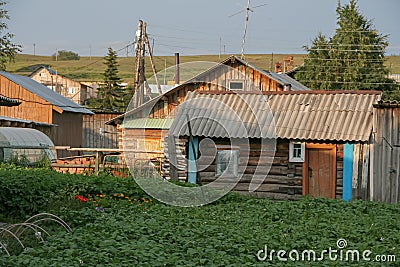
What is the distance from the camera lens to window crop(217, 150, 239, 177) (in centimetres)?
1709

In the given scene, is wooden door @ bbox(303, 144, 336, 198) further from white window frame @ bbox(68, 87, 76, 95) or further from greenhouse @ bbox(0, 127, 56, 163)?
white window frame @ bbox(68, 87, 76, 95)

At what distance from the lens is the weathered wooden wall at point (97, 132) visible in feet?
133

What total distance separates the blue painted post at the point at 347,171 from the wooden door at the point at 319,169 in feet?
1.07

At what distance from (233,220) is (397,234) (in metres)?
2.75

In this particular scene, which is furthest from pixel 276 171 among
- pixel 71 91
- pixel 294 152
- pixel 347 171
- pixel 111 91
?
pixel 71 91

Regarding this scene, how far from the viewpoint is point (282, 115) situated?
17484 mm

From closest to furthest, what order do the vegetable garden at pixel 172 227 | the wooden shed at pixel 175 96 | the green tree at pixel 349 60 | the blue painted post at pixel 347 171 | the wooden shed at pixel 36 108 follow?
the vegetable garden at pixel 172 227
the blue painted post at pixel 347 171
the wooden shed at pixel 175 96
the wooden shed at pixel 36 108
the green tree at pixel 349 60

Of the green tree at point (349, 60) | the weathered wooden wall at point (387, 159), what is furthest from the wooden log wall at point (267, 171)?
the green tree at point (349, 60)

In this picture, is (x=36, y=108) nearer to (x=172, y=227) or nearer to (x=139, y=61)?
(x=139, y=61)

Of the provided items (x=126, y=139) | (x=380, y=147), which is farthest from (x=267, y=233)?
(x=126, y=139)

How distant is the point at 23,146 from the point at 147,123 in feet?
17.3

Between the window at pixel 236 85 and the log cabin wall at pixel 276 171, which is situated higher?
the window at pixel 236 85

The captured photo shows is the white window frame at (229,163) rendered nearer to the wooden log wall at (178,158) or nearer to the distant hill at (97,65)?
the wooden log wall at (178,158)

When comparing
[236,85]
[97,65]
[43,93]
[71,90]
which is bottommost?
[43,93]
